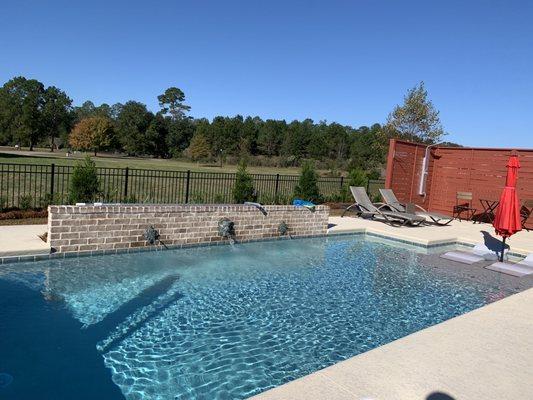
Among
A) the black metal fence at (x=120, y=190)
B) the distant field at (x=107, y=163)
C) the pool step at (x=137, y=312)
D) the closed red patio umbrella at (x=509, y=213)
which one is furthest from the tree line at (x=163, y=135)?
the pool step at (x=137, y=312)

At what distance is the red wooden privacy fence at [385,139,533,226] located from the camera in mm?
15266

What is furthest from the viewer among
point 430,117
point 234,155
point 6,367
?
point 234,155

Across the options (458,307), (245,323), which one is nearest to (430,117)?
(458,307)

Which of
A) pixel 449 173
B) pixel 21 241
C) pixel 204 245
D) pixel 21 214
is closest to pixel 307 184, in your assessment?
pixel 449 173

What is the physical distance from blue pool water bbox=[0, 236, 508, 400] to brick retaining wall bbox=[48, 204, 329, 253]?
14.3 inches

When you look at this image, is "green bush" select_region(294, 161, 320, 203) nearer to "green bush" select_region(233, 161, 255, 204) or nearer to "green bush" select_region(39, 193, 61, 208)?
"green bush" select_region(233, 161, 255, 204)

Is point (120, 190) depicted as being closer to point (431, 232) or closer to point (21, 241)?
point (21, 241)

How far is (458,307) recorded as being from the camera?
676cm

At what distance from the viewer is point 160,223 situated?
8.80 m

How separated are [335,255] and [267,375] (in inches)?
226

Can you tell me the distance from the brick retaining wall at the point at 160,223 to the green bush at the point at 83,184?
2.80m

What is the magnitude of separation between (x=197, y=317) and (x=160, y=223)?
3.55 m

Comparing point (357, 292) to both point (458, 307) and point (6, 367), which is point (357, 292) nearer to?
point (458, 307)

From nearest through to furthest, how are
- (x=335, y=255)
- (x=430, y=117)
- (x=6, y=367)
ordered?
Answer: (x=6, y=367) → (x=335, y=255) → (x=430, y=117)
